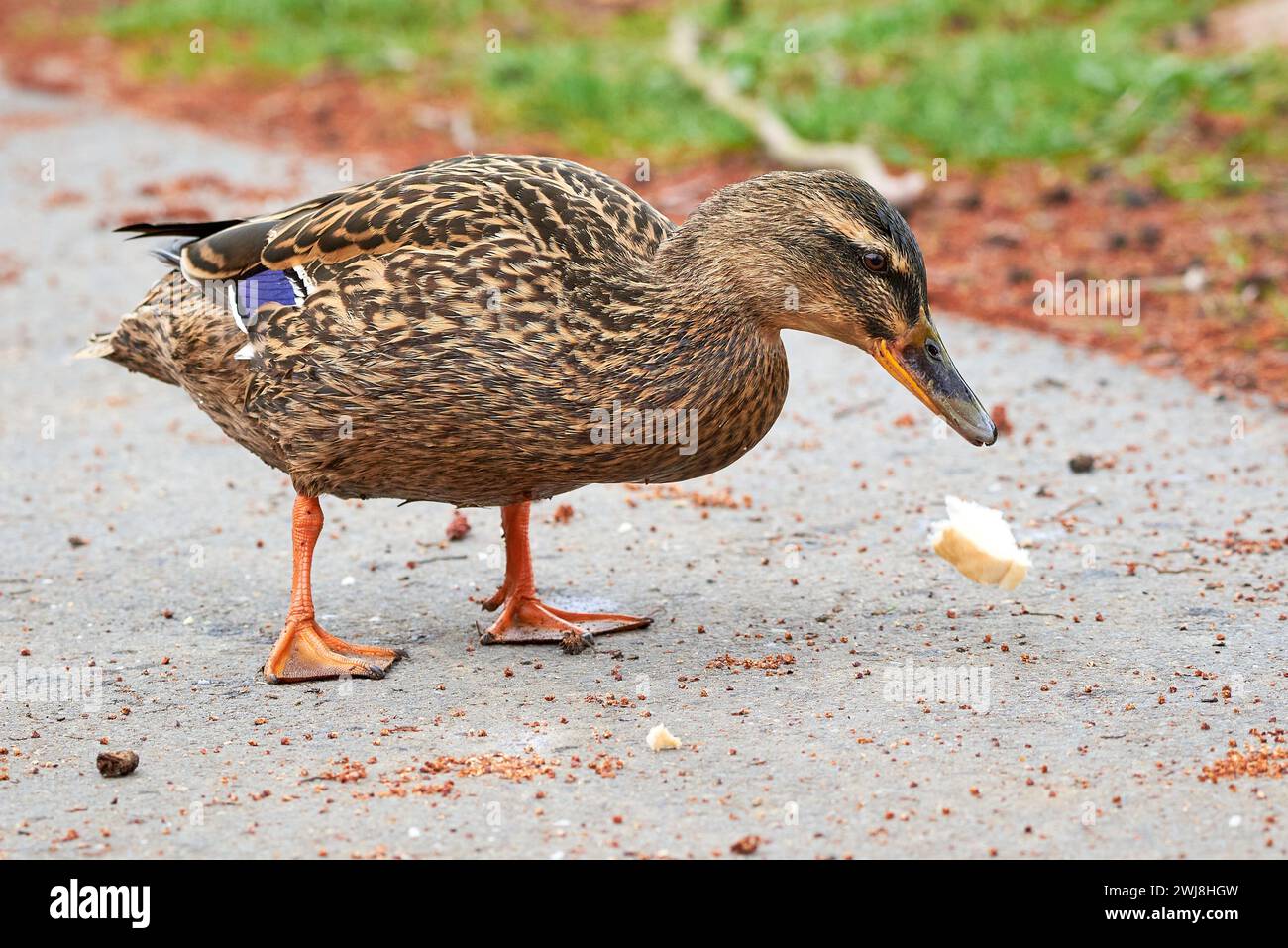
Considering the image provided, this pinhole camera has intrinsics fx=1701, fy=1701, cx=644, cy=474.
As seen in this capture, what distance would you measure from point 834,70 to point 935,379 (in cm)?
841

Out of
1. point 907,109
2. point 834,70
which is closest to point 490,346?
point 907,109

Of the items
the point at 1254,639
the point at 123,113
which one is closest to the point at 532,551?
the point at 1254,639

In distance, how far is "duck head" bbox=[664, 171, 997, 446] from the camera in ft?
16.2

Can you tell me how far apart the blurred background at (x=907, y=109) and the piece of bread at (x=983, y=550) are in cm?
299

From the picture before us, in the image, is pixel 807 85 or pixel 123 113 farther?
pixel 123 113

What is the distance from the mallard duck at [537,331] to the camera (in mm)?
4949

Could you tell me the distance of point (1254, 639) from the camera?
5.18m

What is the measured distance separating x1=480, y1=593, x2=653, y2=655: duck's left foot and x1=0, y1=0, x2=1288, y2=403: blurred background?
145 inches

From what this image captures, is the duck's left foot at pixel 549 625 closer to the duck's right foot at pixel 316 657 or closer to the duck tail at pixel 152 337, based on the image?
the duck's right foot at pixel 316 657

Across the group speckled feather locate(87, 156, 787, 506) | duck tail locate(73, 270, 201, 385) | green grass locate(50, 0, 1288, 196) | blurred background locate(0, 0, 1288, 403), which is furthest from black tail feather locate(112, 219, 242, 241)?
green grass locate(50, 0, 1288, 196)

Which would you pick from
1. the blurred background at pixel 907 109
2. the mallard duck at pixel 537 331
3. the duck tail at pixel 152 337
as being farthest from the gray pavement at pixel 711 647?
the blurred background at pixel 907 109

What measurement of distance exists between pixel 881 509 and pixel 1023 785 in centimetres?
250

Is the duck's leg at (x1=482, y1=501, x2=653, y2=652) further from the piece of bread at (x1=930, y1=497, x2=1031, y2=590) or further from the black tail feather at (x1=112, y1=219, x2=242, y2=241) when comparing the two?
the black tail feather at (x1=112, y1=219, x2=242, y2=241)

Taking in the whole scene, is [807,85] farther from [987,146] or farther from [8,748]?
[8,748]
